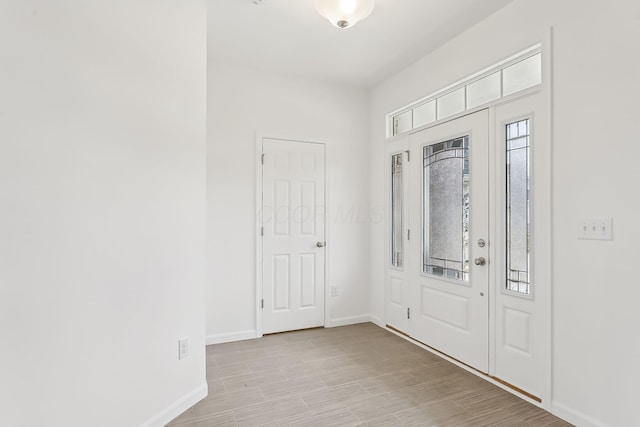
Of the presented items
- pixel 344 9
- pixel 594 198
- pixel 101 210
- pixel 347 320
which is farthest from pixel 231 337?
pixel 594 198

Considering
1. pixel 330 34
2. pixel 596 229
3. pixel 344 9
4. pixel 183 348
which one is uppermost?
pixel 330 34

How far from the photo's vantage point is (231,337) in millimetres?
3449

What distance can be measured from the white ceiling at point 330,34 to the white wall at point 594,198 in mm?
605

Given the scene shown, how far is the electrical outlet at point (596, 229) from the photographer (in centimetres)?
188

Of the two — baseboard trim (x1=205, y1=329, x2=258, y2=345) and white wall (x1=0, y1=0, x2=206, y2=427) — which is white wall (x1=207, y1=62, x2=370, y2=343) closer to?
baseboard trim (x1=205, y1=329, x2=258, y2=345)

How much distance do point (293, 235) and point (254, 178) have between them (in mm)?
754

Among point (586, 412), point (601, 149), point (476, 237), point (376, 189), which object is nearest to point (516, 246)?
point (476, 237)

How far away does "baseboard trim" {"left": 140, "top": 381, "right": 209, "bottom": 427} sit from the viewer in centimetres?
196

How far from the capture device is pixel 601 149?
1916mm

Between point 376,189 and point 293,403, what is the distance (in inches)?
99.2

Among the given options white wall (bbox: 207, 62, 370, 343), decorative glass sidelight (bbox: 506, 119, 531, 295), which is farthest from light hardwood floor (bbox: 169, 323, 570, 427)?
decorative glass sidelight (bbox: 506, 119, 531, 295)

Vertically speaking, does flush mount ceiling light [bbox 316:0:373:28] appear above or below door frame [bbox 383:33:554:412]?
above

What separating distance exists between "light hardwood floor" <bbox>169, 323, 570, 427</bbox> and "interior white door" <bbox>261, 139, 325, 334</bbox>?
439 mm

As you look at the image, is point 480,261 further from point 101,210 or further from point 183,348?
point 101,210
